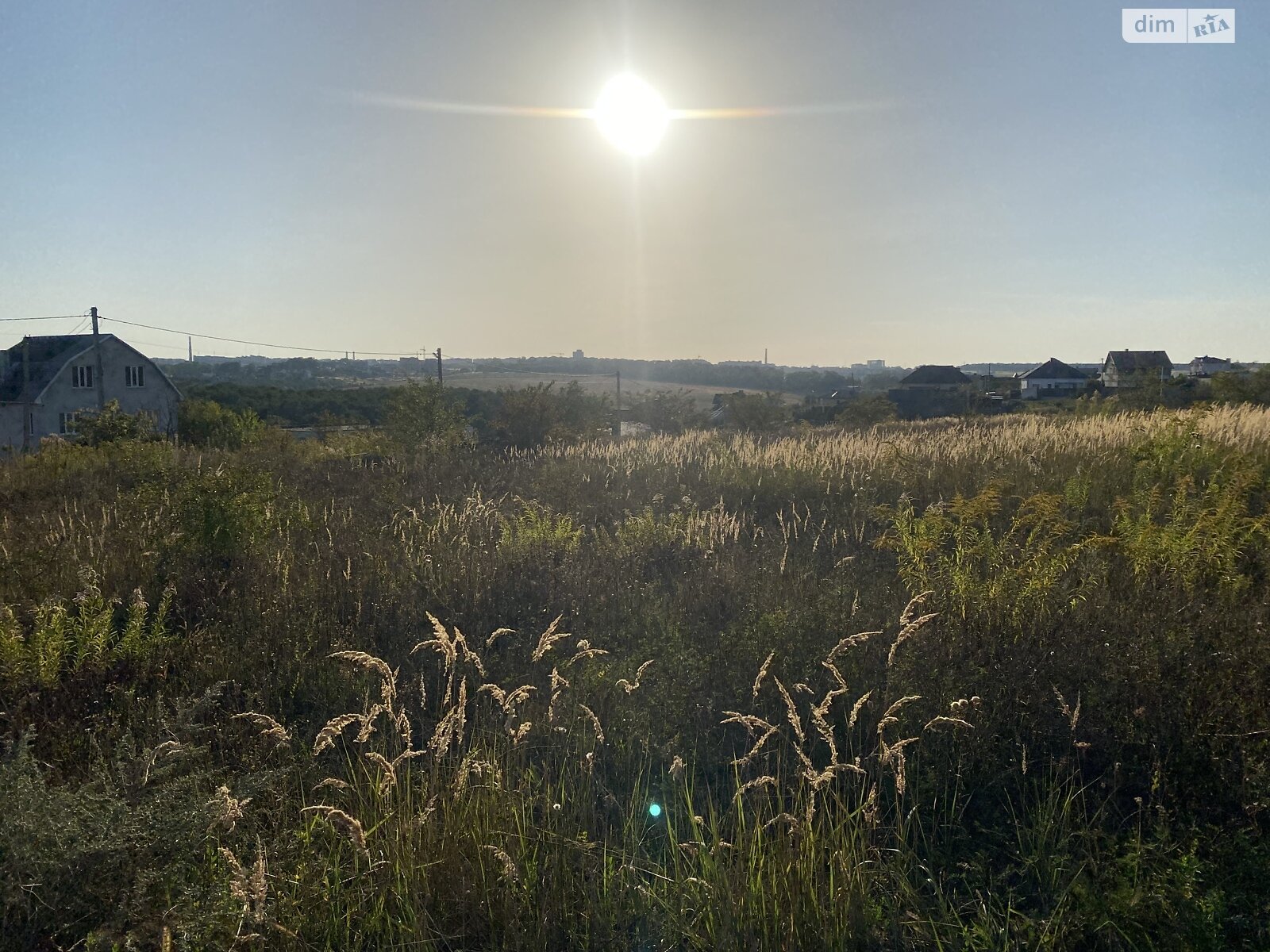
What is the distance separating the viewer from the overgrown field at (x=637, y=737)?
7.66 feet

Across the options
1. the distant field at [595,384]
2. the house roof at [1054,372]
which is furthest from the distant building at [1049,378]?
the distant field at [595,384]

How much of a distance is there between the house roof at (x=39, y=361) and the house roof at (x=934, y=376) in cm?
6295

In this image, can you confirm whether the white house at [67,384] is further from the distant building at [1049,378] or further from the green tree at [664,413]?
the distant building at [1049,378]

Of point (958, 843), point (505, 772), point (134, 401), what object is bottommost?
point (958, 843)

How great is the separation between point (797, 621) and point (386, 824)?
248cm

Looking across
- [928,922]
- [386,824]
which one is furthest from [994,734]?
[386,824]

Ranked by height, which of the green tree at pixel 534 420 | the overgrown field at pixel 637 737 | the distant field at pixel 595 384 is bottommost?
the overgrown field at pixel 637 737

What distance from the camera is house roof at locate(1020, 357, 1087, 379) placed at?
80562 millimetres

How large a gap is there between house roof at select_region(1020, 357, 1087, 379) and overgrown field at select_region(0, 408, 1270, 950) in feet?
273

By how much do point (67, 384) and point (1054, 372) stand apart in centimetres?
8278

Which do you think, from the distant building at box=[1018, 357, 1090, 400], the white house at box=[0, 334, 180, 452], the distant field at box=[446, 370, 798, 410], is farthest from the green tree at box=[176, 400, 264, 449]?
the distant building at box=[1018, 357, 1090, 400]

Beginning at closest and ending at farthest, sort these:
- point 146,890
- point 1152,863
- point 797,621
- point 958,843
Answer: point 146,890 < point 1152,863 < point 958,843 < point 797,621

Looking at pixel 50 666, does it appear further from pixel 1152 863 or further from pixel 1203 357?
pixel 1203 357

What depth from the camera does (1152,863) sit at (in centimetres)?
259
